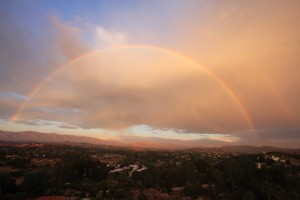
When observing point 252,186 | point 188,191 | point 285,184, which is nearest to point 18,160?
point 188,191

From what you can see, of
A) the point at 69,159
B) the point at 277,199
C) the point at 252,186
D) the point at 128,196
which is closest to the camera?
the point at 277,199

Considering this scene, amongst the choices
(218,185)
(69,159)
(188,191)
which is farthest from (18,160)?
(218,185)

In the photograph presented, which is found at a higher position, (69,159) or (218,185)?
(69,159)

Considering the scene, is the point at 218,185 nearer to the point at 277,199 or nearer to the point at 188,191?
the point at 188,191

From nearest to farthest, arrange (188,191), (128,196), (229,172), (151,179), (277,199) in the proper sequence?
1. (277,199)
2. (128,196)
3. (188,191)
4. (229,172)
5. (151,179)

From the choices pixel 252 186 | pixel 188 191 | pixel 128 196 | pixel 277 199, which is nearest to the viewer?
pixel 277 199

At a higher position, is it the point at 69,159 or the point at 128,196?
the point at 69,159

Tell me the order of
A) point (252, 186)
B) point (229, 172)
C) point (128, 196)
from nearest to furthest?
point (128, 196) < point (252, 186) < point (229, 172)

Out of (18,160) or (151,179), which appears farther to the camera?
(18,160)

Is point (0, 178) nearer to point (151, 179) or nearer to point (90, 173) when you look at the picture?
point (90, 173)
